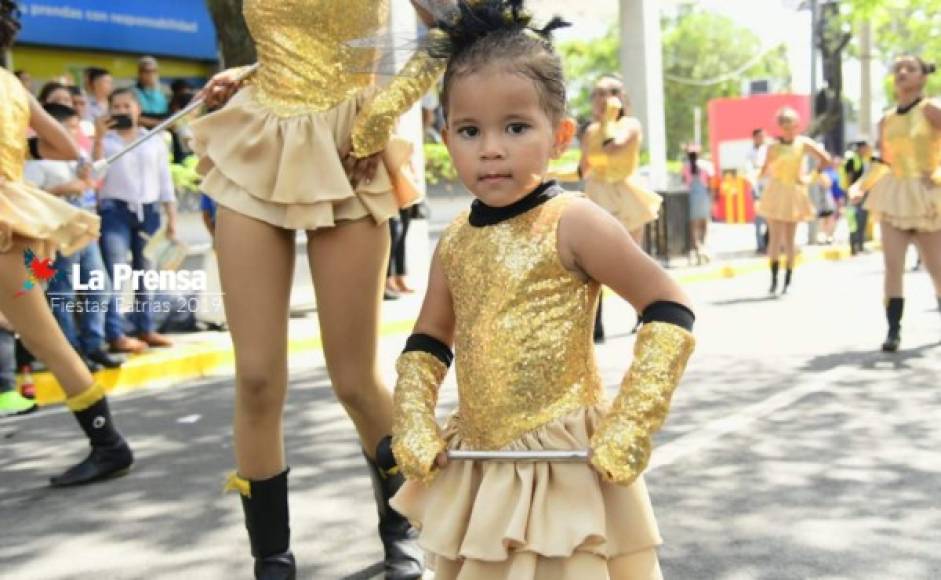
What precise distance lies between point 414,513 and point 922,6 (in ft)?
102

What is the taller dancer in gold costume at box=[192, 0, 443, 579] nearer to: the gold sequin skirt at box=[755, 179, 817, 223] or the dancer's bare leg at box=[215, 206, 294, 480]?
the dancer's bare leg at box=[215, 206, 294, 480]

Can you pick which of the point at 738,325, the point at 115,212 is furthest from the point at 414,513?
the point at 738,325

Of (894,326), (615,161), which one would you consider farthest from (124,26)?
(894,326)

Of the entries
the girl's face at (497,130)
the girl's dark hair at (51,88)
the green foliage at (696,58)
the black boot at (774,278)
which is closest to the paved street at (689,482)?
the girl's face at (497,130)

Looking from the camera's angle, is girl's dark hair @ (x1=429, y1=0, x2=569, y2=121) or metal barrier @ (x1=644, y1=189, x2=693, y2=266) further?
metal barrier @ (x1=644, y1=189, x2=693, y2=266)

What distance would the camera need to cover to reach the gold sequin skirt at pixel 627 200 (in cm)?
981

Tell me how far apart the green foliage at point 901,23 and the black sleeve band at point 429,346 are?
64.9 feet

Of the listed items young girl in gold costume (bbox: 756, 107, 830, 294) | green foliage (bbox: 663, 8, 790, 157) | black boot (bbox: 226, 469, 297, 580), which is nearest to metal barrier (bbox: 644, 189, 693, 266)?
young girl in gold costume (bbox: 756, 107, 830, 294)

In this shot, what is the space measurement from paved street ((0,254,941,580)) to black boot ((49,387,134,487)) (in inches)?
4.2

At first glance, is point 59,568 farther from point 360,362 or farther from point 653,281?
point 653,281

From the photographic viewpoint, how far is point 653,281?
2549 millimetres

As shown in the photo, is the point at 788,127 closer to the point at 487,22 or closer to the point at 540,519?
the point at 487,22

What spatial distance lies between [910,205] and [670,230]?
8912 millimetres

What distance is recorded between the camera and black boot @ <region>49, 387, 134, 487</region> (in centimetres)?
508
